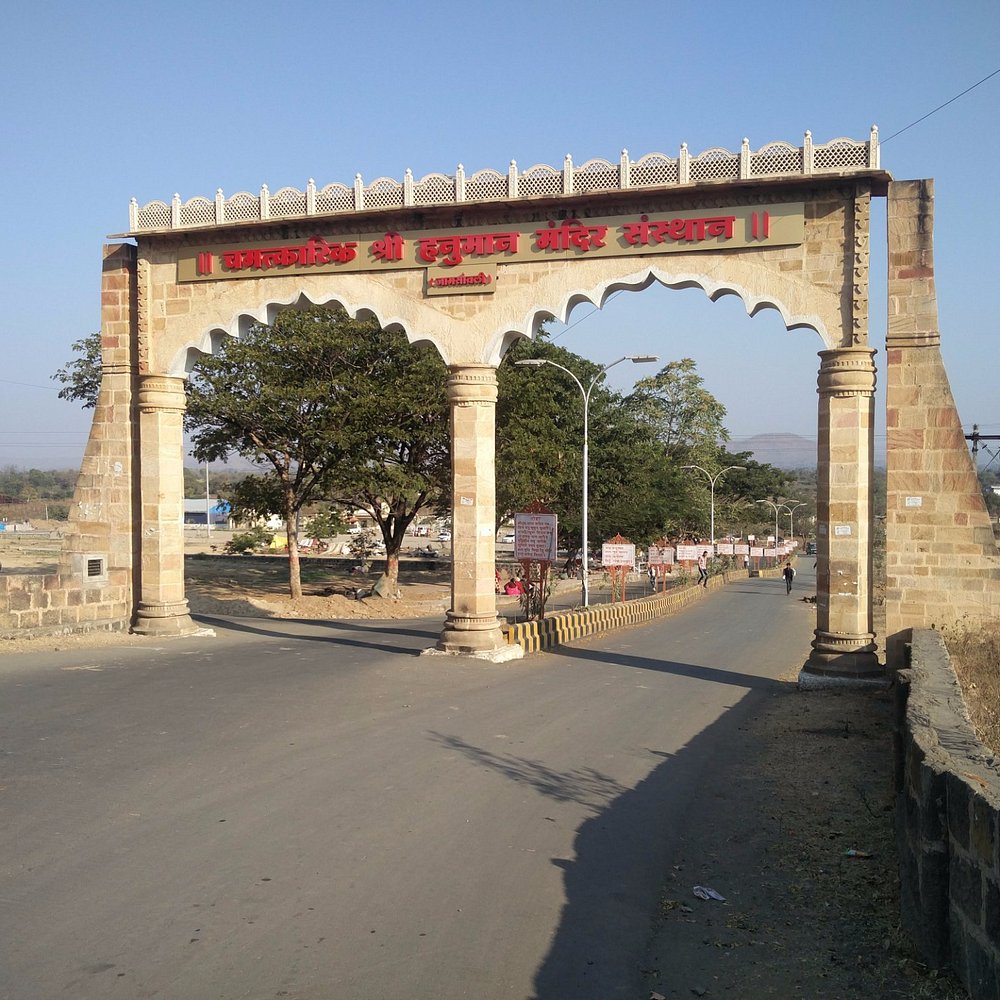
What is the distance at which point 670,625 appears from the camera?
2544 cm

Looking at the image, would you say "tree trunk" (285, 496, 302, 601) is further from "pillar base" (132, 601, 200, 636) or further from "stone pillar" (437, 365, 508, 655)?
"stone pillar" (437, 365, 508, 655)

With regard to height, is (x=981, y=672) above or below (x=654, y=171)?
below

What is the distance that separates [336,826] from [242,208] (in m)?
11.6

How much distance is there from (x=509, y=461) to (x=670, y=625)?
876 cm

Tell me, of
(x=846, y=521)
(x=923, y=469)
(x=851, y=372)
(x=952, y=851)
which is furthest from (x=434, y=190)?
(x=952, y=851)

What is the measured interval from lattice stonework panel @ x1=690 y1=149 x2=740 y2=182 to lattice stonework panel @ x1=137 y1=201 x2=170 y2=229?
8182 millimetres

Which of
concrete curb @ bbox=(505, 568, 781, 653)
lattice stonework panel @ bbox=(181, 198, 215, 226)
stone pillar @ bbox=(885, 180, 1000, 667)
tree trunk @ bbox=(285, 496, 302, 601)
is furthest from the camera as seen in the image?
tree trunk @ bbox=(285, 496, 302, 601)

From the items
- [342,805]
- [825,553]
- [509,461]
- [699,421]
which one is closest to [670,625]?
[509,461]

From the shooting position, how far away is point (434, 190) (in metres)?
14.5

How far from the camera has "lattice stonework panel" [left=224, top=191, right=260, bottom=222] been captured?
1547 centimetres

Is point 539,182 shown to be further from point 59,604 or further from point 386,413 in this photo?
point 386,413

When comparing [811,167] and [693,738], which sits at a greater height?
[811,167]

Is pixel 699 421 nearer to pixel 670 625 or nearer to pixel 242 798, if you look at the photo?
pixel 670 625

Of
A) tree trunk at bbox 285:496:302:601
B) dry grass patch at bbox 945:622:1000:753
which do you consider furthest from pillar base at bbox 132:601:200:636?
tree trunk at bbox 285:496:302:601
